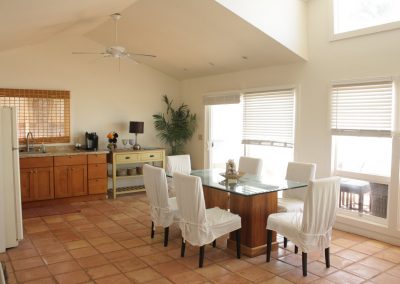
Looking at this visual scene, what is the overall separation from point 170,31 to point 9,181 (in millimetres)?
3045

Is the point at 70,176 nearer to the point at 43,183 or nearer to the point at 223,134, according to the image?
the point at 43,183

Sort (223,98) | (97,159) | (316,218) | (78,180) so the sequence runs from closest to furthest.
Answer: (316,218) → (78,180) → (97,159) → (223,98)

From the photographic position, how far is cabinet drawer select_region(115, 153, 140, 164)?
641 centimetres

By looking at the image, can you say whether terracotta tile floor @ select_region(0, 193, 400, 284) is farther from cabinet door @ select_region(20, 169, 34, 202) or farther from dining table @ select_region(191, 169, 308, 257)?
cabinet door @ select_region(20, 169, 34, 202)

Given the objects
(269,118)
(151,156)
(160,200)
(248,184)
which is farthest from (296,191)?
(151,156)

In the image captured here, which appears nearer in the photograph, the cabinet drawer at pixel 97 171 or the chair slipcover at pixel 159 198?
the chair slipcover at pixel 159 198

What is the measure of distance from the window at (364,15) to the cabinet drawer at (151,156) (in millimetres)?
3853

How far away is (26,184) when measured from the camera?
5.61 meters

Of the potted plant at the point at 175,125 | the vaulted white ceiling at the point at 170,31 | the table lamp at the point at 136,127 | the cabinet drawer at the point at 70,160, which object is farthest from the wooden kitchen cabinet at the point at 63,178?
the vaulted white ceiling at the point at 170,31

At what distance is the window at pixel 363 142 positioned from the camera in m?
4.17

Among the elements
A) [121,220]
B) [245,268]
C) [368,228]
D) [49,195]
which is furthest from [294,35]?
[49,195]

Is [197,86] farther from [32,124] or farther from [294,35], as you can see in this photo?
[32,124]

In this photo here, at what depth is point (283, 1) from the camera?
4.69 m

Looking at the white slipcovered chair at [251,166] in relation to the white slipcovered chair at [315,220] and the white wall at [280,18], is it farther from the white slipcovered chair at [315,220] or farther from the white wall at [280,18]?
the white wall at [280,18]
